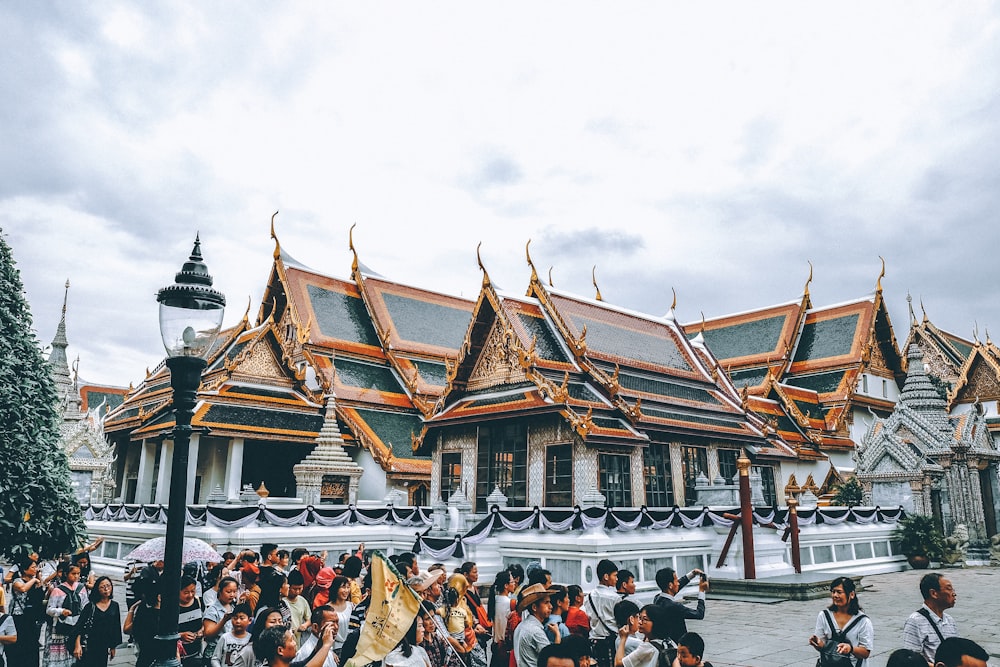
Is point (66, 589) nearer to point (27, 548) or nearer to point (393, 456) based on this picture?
point (27, 548)

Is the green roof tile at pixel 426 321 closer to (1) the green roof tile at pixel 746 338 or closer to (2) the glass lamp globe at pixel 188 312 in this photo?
(1) the green roof tile at pixel 746 338

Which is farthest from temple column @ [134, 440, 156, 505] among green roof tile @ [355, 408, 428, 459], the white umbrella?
the white umbrella

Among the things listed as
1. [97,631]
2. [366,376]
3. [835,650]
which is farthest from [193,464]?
[835,650]

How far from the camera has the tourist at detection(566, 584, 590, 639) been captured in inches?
238

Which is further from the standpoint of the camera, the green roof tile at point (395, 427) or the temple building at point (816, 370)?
the temple building at point (816, 370)

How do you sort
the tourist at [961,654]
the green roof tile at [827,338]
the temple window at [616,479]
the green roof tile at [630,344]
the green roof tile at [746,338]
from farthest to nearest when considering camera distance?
the green roof tile at [746,338], the green roof tile at [827,338], the green roof tile at [630,344], the temple window at [616,479], the tourist at [961,654]

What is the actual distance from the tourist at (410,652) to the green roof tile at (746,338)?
116 ft

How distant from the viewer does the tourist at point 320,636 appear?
5055 mm

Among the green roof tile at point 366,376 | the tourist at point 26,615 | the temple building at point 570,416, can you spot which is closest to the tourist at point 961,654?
the tourist at point 26,615

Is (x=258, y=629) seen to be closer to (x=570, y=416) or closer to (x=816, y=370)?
(x=570, y=416)

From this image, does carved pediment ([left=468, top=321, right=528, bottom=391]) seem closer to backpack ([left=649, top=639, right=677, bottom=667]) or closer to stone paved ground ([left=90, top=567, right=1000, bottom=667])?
stone paved ground ([left=90, top=567, right=1000, bottom=667])

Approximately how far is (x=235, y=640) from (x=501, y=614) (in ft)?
7.35

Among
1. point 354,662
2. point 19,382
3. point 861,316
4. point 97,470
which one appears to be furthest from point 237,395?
point 861,316

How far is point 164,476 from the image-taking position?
87.1 ft
